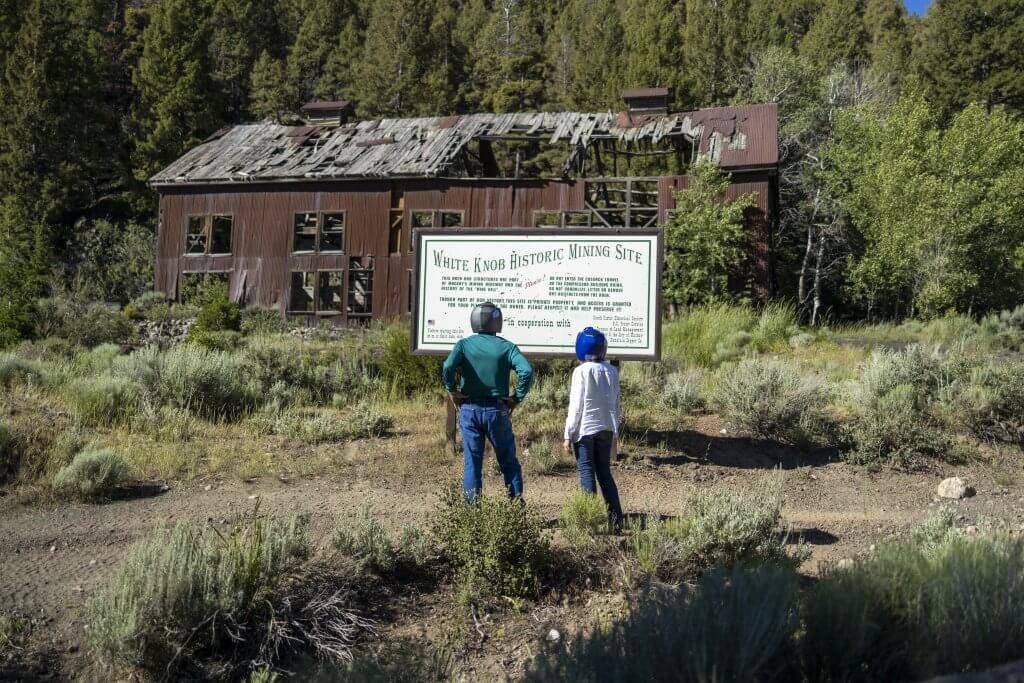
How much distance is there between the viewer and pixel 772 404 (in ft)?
30.6

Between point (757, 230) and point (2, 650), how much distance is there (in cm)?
2256

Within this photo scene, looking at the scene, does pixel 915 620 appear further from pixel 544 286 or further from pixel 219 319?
pixel 219 319

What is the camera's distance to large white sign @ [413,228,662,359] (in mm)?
8836

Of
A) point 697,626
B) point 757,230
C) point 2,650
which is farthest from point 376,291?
point 697,626

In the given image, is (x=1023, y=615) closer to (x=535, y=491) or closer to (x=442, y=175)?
(x=535, y=491)

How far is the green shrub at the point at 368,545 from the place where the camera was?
19.0ft

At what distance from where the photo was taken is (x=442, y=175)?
25.9m

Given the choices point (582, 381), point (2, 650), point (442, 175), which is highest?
point (442, 175)

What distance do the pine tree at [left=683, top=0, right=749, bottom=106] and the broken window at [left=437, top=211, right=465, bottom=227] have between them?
20.4 m

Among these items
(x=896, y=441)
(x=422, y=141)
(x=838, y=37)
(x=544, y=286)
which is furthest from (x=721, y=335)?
(x=838, y=37)

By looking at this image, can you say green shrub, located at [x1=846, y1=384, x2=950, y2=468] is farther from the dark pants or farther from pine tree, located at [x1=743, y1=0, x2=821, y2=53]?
pine tree, located at [x1=743, y1=0, x2=821, y2=53]

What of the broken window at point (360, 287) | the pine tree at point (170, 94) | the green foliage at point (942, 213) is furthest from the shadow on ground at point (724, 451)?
the pine tree at point (170, 94)

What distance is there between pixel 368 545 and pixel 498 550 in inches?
38.0

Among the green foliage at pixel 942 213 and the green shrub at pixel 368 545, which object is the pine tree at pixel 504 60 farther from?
the green shrub at pixel 368 545
